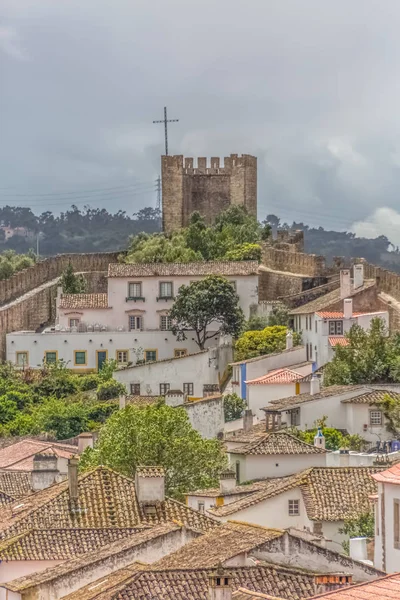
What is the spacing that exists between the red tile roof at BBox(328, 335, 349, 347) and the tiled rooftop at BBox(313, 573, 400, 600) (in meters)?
41.6

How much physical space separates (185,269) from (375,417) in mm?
23741

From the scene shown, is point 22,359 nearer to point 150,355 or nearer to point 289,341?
point 150,355

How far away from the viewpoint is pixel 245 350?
65562mm

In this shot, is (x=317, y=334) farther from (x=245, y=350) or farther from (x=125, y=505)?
(x=125, y=505)

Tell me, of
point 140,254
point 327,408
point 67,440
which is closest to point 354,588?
point 327,408

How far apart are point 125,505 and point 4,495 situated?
8299mm

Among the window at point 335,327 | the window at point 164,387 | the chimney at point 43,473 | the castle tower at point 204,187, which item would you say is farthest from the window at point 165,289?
the chimney at point 43,473

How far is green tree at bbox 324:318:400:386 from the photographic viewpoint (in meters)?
55.5

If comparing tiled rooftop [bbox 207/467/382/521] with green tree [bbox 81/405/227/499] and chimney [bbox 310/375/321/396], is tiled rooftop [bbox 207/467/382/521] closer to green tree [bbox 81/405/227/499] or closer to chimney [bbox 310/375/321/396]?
green tree [bbox 81/405/227/499]

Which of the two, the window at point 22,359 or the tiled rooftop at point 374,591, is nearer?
the tiled rooftop at point 374,591

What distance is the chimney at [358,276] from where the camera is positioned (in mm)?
66500

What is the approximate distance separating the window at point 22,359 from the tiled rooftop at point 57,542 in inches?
1657

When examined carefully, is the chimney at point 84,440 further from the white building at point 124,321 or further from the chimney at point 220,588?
the chimney at point 220,588

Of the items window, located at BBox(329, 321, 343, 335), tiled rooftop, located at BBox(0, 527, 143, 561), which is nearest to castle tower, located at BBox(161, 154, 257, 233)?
window, located at BBox(329, 321, 343, 335)
